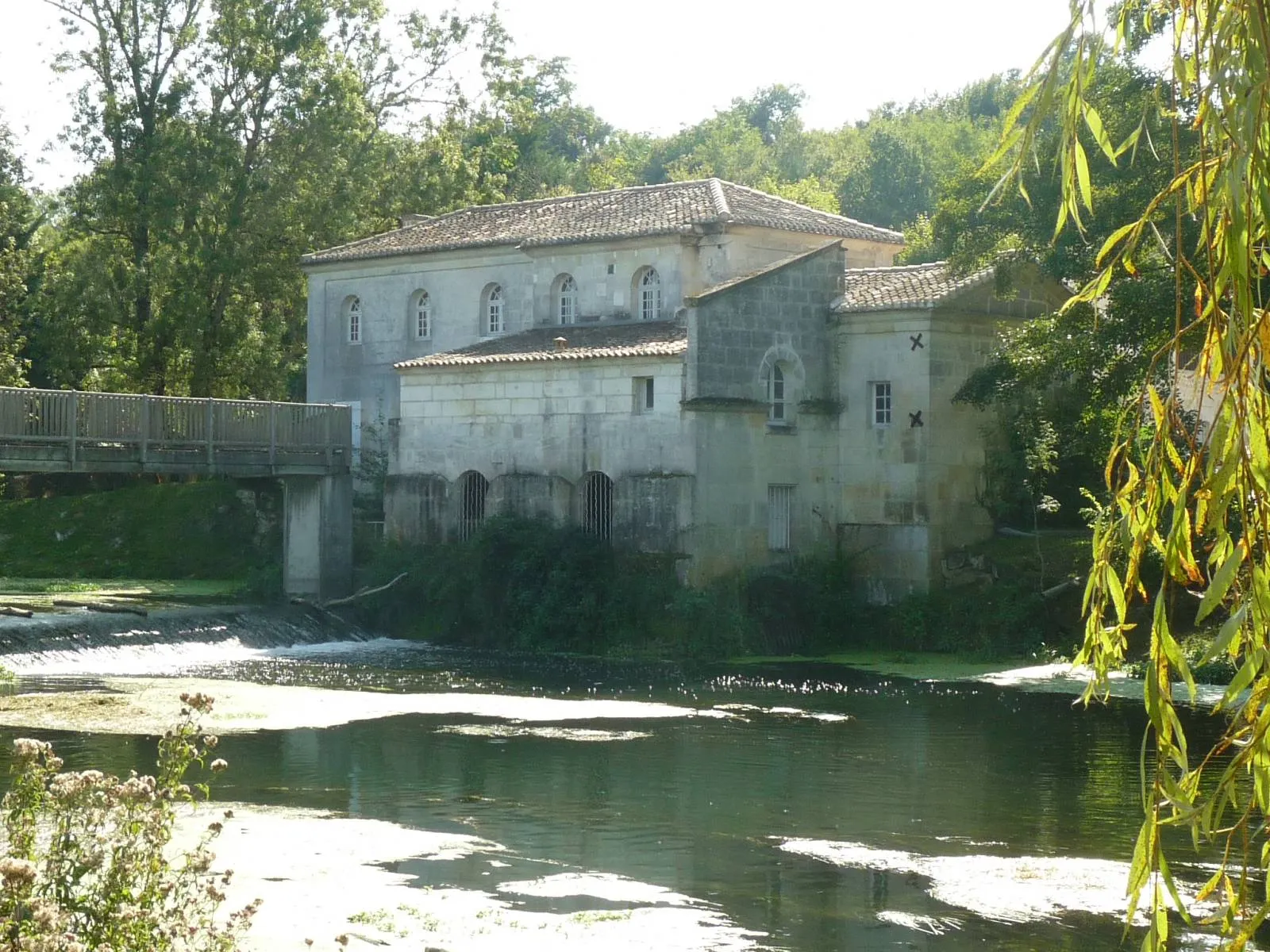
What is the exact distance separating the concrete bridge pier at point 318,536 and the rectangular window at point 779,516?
9027 mm

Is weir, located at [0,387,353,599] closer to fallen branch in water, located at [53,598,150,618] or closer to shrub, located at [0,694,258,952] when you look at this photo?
fallen branch in water, located at [53,598,150,618]

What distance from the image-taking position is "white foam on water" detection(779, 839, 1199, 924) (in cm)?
1341

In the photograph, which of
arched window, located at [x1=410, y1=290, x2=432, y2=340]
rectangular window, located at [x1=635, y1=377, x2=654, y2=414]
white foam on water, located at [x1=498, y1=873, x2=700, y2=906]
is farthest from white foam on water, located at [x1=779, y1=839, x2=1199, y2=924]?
arched window, located at [x1=410, y1=290, x2=432, y2=340]

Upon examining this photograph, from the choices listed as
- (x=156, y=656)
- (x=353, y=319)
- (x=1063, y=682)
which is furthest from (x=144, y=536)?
(x=1063, y=682)

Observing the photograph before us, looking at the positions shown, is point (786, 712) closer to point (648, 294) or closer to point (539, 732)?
point (539, 732)

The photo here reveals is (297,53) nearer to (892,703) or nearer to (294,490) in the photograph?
(294,490)

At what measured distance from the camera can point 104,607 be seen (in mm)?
32656

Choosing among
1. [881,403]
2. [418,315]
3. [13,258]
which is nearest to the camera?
[881,403]

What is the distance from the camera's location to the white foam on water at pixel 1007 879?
13406mm

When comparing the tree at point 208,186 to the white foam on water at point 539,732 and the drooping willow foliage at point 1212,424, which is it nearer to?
the white foam on water at point 539,732

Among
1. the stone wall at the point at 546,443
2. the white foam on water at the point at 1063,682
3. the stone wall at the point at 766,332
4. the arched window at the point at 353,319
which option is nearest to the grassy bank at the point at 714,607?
the stone wall at the point at 546,443

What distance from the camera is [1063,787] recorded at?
18953mm

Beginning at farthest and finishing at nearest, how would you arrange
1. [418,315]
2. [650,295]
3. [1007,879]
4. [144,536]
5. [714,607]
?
[144,536] → [418,315] → [650,295] → [714,607] → [1007,879]

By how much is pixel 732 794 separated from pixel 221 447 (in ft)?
67.3
